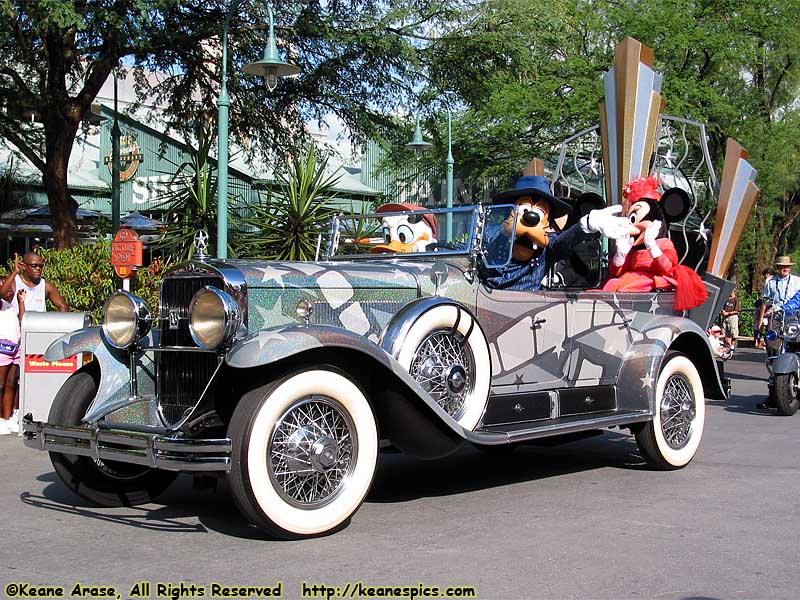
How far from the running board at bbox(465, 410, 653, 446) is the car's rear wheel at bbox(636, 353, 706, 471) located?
240mm

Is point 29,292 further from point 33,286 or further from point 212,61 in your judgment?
point 212,61

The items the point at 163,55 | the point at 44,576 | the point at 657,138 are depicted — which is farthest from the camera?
the point at 163,55

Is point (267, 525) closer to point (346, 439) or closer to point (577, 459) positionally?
point (346, 439)

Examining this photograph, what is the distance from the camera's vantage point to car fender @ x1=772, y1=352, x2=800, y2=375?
10.7 metres

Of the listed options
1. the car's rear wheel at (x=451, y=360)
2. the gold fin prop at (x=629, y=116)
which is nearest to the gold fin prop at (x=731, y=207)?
the gold fin prop at (x=629, y=116)

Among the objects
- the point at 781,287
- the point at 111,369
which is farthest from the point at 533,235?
the point at 781,287

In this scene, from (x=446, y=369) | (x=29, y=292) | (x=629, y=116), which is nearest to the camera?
(x=446, y=369)

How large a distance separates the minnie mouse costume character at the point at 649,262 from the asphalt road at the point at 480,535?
139cm

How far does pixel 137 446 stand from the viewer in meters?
4.71

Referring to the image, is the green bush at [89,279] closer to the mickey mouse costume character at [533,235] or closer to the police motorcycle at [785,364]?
the mickey mouse costume character at [533,235]

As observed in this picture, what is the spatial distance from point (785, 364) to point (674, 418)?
422cm

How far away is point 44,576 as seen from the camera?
4.17m

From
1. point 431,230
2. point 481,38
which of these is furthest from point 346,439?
point 481,38

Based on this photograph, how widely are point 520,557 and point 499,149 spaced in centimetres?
2190
